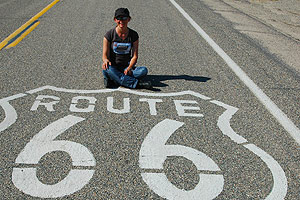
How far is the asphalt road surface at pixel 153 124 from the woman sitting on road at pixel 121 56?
0.51ft

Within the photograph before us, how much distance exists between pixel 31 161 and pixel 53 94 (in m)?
1.62

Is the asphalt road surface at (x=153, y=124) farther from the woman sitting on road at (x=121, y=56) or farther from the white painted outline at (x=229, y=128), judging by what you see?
the woman sitting on road at (x=121, y=56)

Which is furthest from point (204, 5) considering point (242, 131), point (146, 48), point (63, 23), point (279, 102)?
point (242, 131)

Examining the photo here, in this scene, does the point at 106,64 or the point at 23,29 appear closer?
the point at 106,64

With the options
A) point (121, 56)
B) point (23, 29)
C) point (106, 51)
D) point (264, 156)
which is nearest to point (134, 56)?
point (121, 56)

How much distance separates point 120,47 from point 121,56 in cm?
14

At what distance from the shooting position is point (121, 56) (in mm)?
5430

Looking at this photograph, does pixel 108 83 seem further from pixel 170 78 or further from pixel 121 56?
pixel 170 78

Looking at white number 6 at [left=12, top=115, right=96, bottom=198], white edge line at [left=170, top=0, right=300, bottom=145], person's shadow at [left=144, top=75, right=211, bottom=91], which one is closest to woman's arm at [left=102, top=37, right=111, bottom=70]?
person's shadow at [left=144, top=75, right=211, bottom=91]

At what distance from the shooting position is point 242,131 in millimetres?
4098

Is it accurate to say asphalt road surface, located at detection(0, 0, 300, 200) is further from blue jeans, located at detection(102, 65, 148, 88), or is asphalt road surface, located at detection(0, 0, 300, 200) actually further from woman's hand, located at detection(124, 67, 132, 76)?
woman's hand, located at detection(124, 67, 132, 76)

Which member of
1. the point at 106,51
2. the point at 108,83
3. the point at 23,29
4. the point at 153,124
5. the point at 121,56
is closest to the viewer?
the point at 153,124

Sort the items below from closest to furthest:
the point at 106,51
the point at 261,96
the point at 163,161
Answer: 1. the point at 163,161
2. the point at 261,96
3. the point at 106,51

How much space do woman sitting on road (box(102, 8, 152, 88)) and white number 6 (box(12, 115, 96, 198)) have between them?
1.19 m
